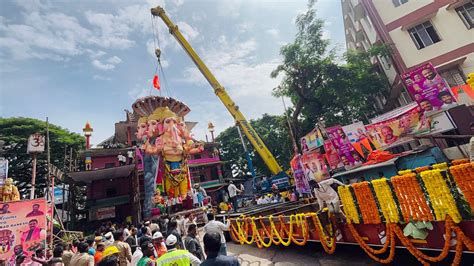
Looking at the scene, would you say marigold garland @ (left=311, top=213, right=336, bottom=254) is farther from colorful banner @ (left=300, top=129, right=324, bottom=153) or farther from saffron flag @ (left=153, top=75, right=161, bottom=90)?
saffron flag @ (left=153, top=75, right=161, bottom=90)

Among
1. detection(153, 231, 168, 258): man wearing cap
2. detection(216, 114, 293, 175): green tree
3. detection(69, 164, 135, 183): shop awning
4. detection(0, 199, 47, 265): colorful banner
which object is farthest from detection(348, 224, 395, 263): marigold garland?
detection(216, 114, 293, 175): green tree

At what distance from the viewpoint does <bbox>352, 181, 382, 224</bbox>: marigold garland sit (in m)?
4.53

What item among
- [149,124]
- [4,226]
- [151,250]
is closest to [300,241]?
[151,250]

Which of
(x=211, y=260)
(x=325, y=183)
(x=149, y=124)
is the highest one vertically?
(x=149, y=124)

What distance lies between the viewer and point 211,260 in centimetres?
275

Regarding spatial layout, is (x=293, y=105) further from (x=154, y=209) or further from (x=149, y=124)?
(x=154, y=209)

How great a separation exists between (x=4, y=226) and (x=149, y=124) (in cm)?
935

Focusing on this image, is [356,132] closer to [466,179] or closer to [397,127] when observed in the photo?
[397,127]

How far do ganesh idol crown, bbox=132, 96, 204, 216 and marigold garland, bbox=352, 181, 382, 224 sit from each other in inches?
498

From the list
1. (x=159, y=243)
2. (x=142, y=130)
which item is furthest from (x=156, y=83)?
(x=159, y=243)

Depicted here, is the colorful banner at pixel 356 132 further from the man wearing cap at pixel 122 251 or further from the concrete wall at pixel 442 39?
the man wearing cap at pixel 122 251

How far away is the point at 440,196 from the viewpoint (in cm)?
361

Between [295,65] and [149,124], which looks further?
[295,65]

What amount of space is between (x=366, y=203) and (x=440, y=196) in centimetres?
129
